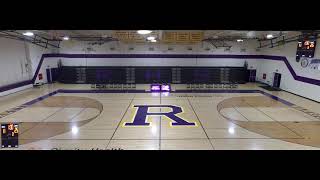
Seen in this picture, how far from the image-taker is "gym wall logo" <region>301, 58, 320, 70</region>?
1142cm

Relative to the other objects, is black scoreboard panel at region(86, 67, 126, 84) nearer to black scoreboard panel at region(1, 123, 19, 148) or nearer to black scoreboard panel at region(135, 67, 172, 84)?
black scoreboard panel at region(135, 67, 172, 84)

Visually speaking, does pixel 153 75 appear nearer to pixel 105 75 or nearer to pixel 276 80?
pixel 105 75

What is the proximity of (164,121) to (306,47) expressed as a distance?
30.3 feet

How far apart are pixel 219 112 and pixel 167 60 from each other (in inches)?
387

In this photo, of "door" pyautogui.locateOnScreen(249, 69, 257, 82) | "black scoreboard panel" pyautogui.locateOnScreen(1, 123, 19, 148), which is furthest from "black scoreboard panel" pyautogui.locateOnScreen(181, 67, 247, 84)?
"black scoreboard panel" pyautogui.locateOnScreen(1, 123, 19, 148)

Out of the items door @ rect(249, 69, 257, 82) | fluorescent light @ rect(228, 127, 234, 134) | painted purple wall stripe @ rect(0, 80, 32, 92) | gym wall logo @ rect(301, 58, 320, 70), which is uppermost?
gym wall logo @ rect(301, 58, 320, 70)

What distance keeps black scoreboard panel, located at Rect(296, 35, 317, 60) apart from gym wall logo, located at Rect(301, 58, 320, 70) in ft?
0.90

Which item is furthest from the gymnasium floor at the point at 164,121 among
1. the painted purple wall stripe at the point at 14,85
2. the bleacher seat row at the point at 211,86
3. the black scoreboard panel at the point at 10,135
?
the bleacher seat row at the point at 211,86

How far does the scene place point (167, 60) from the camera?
18.7 m

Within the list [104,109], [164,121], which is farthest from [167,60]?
[164,121]

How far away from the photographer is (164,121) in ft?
27.8

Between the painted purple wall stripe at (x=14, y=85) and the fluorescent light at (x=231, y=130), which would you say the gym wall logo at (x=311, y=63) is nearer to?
the fluorescent light at (x=231, y=130)

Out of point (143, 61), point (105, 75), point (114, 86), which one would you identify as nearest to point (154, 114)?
point (114, 86)
